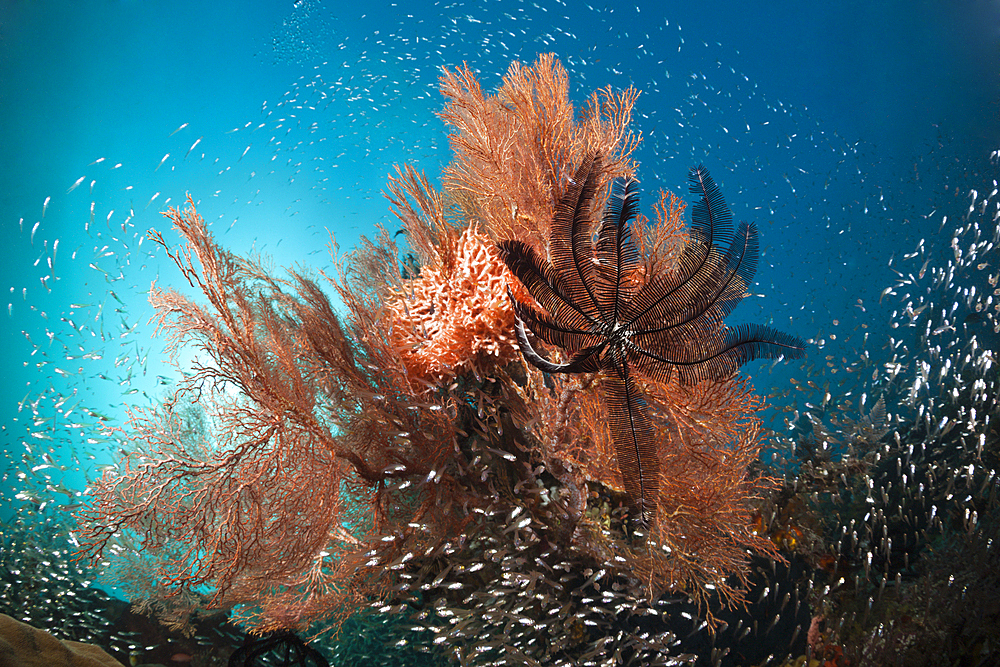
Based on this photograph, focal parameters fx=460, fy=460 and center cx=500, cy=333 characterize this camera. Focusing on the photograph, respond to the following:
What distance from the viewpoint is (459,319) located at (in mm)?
3160

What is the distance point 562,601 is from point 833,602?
329cm

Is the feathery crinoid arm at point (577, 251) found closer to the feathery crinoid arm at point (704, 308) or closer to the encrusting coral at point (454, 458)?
the feathery crinoid arm at point (704, 308)

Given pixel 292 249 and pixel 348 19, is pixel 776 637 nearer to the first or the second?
pixel 292 249

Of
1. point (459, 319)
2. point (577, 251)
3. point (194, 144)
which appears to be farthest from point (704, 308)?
point (194, 144)

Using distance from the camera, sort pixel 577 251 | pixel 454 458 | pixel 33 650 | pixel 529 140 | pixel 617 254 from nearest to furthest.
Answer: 1. pixel 617 254
2. pixel 577 251
3. pixel 33 650
4. pixel 454 458
5. pixel 529 140

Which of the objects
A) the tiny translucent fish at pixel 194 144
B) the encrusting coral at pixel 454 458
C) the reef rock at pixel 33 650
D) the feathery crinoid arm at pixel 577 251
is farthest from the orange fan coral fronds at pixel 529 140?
the tiny translucent fish at pixel 194 144

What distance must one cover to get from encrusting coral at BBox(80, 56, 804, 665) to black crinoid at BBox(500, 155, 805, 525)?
43 centimetres

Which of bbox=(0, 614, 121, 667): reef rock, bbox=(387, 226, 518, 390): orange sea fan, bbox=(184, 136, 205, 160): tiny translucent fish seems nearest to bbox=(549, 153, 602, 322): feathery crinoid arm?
bbox=(387, 226, 518, 390): orange sea fan

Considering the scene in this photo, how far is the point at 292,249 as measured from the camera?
6367 millimetres

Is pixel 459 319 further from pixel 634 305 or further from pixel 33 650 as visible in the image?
pixel 33 650

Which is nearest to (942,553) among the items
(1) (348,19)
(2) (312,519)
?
(2) (312,519)

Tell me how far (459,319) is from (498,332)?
0.28 meters

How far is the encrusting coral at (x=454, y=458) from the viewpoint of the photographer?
2.91 metres

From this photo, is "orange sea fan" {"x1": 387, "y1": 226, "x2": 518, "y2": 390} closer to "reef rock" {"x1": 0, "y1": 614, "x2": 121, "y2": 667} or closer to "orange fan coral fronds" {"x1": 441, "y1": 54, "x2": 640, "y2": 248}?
"orange fan coral fronds" {"x1": 441, "y1": 54, "x2": 640, "y2": 248}
